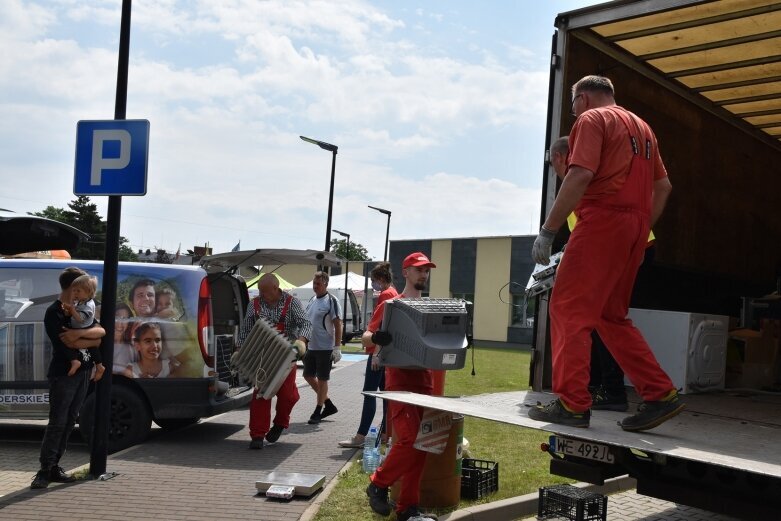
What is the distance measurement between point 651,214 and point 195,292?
17.2 ft

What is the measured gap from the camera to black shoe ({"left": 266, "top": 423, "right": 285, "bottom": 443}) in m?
9.20

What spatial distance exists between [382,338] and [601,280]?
1550 mm

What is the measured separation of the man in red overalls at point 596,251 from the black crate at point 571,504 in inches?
43.1

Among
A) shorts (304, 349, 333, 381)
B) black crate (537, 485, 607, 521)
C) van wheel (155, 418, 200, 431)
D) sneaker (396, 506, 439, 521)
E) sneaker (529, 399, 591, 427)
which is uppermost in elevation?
sneaker (529, 399, 591, 427)

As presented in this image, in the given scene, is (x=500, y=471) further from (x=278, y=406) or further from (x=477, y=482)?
(x=278, y=406)

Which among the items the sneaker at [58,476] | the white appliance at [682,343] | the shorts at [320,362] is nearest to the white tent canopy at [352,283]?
the shorts at [320,362]

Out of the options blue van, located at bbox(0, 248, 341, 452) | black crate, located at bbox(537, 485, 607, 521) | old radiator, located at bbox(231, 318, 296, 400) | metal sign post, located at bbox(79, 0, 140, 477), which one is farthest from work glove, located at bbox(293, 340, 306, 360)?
black crate, located at bbox(537, 485, 607, 521)

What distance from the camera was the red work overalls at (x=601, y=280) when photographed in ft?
15.0

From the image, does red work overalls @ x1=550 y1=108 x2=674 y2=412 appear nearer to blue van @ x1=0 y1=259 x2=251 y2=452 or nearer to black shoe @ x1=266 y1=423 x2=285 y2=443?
blue van @ x1=0 y1=259 x2=251 y2=452

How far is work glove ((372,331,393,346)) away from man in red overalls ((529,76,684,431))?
1.17 metres

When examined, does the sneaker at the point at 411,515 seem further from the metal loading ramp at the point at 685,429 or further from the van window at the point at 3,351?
the van window at the point at 3,351

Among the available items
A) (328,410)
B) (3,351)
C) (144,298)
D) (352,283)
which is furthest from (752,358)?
(352,283)

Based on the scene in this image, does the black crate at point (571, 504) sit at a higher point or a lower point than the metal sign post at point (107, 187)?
lower

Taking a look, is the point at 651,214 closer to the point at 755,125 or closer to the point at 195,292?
the point at 195,292
